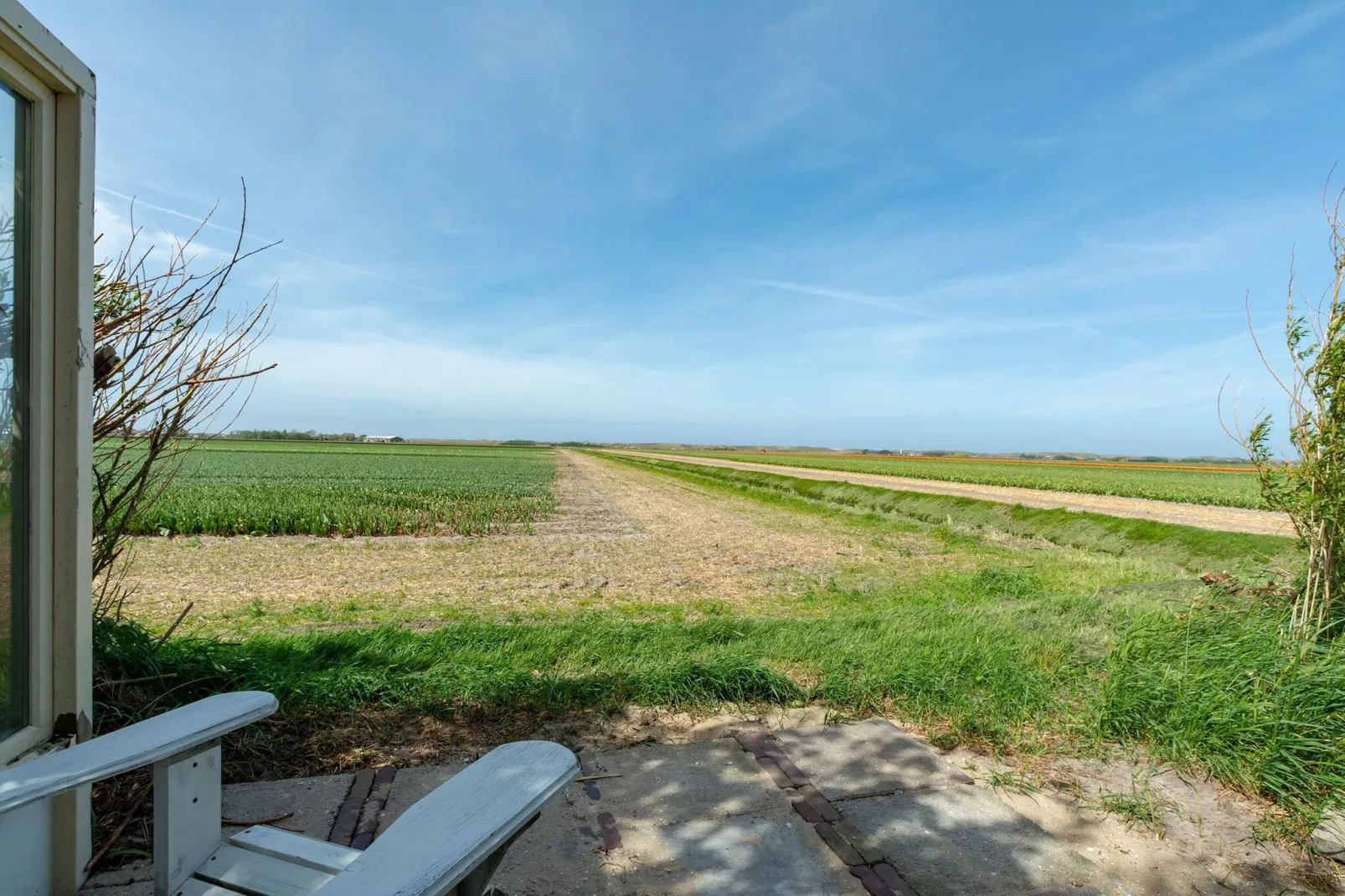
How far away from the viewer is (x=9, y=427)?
1.94 m

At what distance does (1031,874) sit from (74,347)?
356 centimetres

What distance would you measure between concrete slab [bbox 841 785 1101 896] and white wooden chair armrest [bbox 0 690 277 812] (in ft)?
7.19

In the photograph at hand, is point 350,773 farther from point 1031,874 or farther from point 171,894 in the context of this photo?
point 1031,874

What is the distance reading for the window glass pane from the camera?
1.87 m

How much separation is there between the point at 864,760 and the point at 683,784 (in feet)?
3.00

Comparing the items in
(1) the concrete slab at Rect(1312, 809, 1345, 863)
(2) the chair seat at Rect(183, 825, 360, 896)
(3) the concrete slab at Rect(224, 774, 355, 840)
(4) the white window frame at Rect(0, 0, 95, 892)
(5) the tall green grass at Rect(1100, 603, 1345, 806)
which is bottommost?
(3) the concrete slab at Rect(224, 774, 355, 840)

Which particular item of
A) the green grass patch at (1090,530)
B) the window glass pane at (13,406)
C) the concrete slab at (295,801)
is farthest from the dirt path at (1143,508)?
the window glass pane at (13,406)

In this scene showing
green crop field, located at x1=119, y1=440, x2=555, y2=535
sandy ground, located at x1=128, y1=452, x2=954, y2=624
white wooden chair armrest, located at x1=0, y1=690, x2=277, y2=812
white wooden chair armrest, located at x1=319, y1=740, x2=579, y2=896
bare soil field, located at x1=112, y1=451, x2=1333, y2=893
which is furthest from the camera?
green crop field, located at x1=119, y1=440, x2=555, y2=535

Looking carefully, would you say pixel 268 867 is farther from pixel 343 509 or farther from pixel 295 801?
pixel 343 509

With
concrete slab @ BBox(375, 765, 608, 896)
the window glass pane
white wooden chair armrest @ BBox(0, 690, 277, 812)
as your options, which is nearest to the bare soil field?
concrete slab @ BBox(375, 765, 608, 896)

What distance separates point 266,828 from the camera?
1.86 m

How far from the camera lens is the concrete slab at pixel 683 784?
282cm

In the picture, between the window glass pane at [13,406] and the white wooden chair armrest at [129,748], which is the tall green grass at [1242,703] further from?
the window glass pane at [13,406]

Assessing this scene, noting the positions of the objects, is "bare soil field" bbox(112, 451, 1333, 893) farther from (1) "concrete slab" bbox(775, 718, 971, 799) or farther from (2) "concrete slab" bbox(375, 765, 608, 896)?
(2) "concrete slab" bbox(375, 765, 608, 896)
